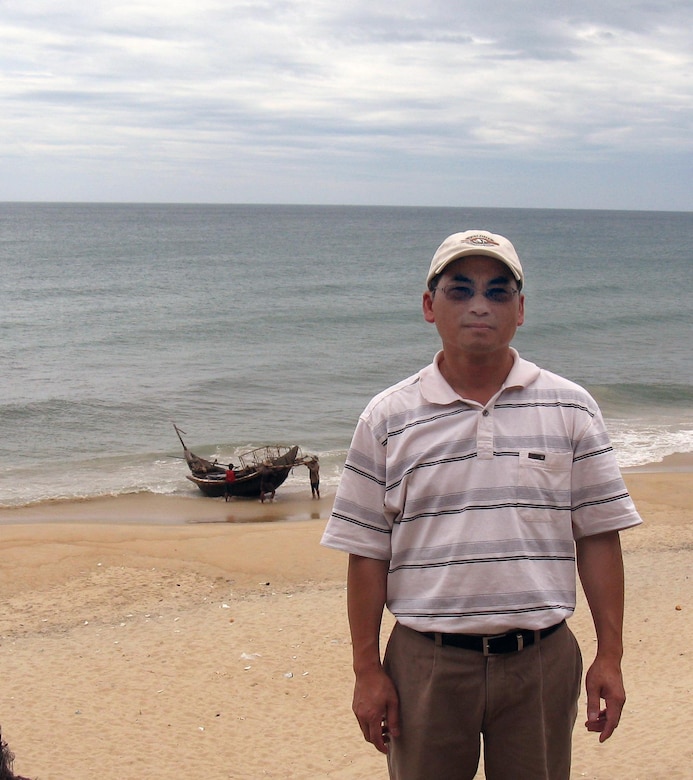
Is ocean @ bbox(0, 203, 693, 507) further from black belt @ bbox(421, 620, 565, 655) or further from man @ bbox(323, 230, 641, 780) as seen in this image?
black belt @ bbox(421, 620, 565, 655)

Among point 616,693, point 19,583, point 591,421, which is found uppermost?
point 591,421

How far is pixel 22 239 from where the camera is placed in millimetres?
114188

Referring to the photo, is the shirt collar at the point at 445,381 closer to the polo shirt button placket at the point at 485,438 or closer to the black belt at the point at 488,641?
the polo shirt button placket at the point at 485,438

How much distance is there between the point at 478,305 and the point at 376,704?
4.09ft

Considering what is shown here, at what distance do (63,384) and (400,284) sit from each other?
125ft

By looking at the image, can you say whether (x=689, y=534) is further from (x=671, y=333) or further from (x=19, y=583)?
(x=671, y=333)

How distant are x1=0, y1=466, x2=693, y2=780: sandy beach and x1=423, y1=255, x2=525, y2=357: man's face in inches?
144

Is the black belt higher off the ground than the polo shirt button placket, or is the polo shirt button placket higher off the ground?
the polo shirt button placket

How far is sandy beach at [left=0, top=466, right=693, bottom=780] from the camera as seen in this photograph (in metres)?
6.21

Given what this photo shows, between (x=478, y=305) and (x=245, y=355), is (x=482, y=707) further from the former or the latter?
(x=245, y=355)

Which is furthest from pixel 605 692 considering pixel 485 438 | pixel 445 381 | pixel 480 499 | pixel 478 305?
pixel 478 305

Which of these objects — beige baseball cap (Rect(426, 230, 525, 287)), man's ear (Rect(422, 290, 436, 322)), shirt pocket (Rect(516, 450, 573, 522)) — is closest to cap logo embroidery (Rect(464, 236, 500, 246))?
beige baseball cap (Rect(426, 230, 525, 287))

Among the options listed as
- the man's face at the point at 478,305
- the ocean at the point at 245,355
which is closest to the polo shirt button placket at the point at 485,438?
the man's face at the point at 478,305

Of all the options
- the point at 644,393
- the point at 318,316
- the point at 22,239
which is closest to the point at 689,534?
the point at 644,393
